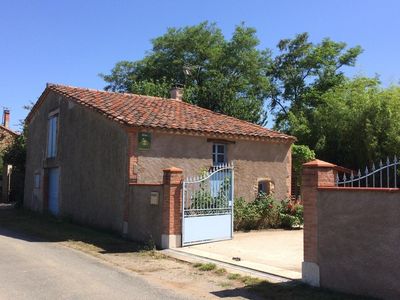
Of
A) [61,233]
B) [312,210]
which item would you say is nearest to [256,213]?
[61,233]

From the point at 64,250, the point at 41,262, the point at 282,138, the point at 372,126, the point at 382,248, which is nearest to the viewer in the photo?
the point at 382,248

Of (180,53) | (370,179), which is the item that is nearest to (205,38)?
(180,53)

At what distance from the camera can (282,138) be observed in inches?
769

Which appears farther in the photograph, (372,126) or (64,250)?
(372,126)

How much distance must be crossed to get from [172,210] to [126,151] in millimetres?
3399

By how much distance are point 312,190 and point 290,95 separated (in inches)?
1472

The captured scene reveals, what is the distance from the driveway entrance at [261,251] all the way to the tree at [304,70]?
2749cm

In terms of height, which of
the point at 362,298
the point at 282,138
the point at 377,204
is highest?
the point at 282,138

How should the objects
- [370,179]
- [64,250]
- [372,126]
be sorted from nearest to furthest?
[370,179], [64,250], [372,126]

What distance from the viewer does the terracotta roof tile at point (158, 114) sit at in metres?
16.5

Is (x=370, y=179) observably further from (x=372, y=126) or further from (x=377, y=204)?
(x=372, y=126)

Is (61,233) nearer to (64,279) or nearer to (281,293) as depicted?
(64,279)

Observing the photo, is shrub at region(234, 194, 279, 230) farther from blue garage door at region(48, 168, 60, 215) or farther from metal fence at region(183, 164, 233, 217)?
blue garage door at region(48, 168, 60, 215)

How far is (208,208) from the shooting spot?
46.0 ft
